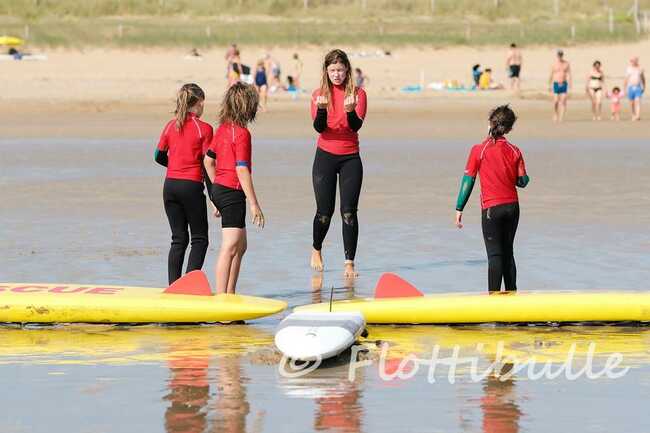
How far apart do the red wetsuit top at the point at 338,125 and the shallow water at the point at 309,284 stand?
112 cm

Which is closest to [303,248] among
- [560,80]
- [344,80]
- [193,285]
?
[344,80]

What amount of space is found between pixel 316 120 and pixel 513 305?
9.63 ft

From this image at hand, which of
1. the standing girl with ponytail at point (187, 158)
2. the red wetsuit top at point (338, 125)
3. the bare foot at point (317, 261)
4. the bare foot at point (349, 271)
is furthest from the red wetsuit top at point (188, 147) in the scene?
the bare foot at point (317, 261)

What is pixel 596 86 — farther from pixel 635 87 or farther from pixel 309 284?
pixel 309 284

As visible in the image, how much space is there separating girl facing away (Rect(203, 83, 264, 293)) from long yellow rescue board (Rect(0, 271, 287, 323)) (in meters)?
0.48

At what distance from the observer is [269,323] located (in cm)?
1029

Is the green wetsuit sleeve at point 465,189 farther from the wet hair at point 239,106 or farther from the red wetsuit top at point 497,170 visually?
the wet hair at point 239,106

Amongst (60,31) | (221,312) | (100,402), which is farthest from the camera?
(60,31)

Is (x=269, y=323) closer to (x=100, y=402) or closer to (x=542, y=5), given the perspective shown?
(x=100, y=402)

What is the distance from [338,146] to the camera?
12.5 m

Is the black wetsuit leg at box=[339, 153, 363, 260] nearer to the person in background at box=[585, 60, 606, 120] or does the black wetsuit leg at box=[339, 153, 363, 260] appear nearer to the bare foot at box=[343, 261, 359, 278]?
the bare foot at box=[343, 261, 359, 278]

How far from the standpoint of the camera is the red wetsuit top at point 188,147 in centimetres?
1068

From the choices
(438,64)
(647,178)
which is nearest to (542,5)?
(438,64)

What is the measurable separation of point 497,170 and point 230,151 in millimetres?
1936
